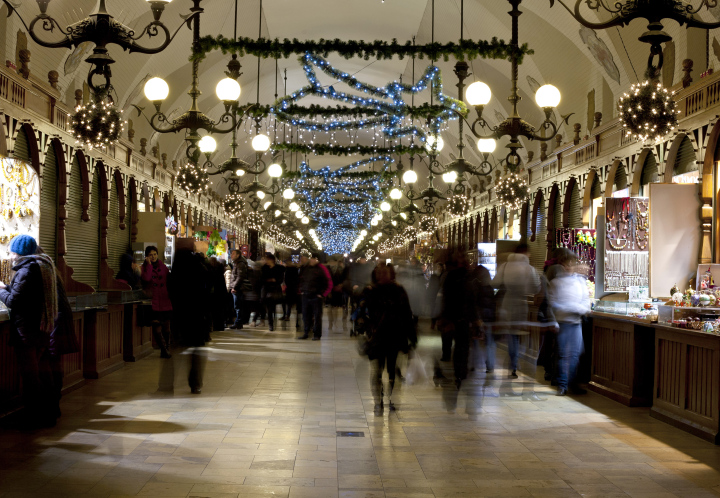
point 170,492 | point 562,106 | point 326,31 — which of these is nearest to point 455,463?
point 170,492

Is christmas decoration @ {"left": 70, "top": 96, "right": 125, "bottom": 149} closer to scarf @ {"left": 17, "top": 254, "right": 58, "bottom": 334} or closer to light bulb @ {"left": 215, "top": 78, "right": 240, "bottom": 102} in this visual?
light bulb @ {"left": 215, "top": 78, "right": 240, "bottom": 102}

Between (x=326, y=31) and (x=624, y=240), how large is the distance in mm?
14175

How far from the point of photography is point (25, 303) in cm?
655

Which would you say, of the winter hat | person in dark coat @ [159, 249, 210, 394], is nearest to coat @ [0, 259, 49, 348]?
the winter hat

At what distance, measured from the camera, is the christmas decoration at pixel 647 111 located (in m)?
8.20

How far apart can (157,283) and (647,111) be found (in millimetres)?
6674

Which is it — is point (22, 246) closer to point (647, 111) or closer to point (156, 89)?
point (156, 89)

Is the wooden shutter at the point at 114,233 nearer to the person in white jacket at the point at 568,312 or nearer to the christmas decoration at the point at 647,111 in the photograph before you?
the person in white jacket at the point at 568,312

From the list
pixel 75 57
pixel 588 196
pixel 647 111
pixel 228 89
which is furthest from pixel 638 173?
pixel 75 57

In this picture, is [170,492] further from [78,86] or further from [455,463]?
[78,86]

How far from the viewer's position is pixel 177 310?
27.3 feet

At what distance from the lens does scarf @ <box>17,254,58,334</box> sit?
21.7 ft

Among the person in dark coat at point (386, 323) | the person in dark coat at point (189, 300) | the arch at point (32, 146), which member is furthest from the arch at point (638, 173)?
the arch at point (32, 146)

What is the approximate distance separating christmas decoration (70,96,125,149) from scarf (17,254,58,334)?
387cm
